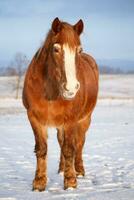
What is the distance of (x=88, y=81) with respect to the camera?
7898 millimetres

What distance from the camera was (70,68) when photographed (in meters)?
5.70

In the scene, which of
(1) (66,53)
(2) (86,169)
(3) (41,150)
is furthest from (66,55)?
(2) (86,169)

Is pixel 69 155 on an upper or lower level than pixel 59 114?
lower

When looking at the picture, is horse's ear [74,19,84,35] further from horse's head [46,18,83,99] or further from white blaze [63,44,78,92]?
white blaze [63,44,78,92]

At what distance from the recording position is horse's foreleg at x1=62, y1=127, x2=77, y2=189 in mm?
6652

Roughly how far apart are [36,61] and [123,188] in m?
2.20

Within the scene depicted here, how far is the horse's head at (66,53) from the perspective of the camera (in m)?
5.62

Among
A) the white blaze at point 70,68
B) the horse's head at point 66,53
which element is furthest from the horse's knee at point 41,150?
the white blaze at point 70,68

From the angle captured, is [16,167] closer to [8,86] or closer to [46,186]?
[46,186]

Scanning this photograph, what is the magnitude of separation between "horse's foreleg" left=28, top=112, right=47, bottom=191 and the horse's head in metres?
0.97

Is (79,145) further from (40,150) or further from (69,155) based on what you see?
(40,150)

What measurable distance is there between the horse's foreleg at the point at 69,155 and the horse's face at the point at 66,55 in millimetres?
1050

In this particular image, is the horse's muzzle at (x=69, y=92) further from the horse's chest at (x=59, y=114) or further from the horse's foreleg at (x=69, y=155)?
the horse's foreleg at (x=69, y=155)

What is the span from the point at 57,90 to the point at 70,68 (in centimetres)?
61
